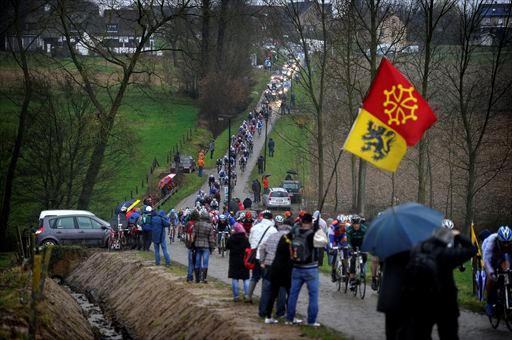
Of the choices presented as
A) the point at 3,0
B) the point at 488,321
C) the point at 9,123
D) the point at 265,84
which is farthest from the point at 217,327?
the point at 265,84

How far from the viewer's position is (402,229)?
11078 millimetres

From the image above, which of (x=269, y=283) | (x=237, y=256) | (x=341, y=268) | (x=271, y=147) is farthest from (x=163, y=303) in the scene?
(x=271, y=147)

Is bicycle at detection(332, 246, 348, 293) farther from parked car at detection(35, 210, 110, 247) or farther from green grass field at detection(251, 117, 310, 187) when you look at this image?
green grass field at detection(251, 117, 310, 187)

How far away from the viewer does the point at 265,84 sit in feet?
378

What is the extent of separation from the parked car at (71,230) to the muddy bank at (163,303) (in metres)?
3.28

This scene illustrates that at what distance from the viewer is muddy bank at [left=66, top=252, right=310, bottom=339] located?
1631 cm

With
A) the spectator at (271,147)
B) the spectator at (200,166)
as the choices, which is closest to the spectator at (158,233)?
the spectator at (200,166)

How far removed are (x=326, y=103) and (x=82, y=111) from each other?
17.9 metres

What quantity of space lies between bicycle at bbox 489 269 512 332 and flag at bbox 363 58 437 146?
2964 mm

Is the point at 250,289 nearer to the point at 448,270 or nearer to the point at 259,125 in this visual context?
the point at 448,270

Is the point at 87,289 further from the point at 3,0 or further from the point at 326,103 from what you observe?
the point at 326,103

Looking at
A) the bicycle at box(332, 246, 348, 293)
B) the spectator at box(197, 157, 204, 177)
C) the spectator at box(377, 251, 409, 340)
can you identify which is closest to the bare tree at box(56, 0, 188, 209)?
the bicycle at box(332, 246, 348, 293)

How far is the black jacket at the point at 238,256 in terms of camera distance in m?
19.4

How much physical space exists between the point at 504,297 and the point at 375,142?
3.83 metres
